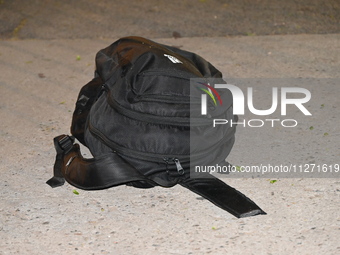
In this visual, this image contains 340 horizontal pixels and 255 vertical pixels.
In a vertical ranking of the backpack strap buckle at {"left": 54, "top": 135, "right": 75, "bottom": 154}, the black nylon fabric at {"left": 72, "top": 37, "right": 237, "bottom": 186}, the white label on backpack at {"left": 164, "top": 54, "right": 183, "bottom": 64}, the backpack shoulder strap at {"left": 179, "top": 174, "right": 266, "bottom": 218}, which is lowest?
the backpack shoulder strap at {"left": 179, "top": 174, "right": 266, "bottom": 218}

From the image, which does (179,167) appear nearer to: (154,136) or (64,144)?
(154,136)

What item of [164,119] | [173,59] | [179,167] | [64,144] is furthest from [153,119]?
[64,144]

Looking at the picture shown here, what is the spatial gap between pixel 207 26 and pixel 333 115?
1897mm

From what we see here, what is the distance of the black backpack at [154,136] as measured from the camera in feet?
9.49

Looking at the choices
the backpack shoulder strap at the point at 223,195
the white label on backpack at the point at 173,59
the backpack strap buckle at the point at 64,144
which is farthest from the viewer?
the backpack strap buckle at the point at 64,144

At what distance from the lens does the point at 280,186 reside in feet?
10.1

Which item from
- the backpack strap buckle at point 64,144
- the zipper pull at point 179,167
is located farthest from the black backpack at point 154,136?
the backpack strap buckle at point 64,144

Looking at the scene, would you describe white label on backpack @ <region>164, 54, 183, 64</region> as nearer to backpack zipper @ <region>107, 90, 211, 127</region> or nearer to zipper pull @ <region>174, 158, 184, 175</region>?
backpack zipper @ <region>107, 90, 211, 127</region>

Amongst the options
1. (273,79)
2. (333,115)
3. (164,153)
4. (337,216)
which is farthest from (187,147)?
(273,79)

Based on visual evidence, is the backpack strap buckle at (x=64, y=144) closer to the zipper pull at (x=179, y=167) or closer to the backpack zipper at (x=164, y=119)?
the backpack zipper at (x=164, y=119)

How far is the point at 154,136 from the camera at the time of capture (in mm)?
2895

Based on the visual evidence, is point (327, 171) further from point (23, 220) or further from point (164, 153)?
point (23, 220)

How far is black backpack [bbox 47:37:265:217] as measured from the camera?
2.89 meters

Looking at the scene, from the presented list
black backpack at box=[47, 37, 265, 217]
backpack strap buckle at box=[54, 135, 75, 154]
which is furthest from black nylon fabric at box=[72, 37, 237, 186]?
backpack strap buckle at box=[54, 135, 75, 154]
